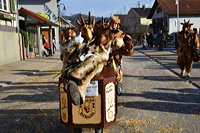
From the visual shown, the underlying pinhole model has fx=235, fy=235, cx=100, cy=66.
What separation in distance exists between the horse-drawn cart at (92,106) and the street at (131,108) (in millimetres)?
751

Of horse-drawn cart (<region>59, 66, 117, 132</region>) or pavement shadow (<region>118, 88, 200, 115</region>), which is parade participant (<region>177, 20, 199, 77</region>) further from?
horse-drawn cart (<region>59, 66, 117, 132</region>)

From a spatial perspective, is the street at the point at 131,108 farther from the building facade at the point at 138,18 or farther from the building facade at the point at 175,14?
the building facade at the point at 138,18

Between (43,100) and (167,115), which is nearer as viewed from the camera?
(167,115)

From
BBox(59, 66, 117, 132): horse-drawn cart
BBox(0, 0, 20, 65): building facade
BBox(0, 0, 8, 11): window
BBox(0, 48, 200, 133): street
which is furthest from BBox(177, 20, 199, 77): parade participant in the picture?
BBox(0, 0, 8, 11): window

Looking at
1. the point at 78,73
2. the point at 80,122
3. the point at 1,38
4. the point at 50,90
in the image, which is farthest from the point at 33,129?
the point at 1,38

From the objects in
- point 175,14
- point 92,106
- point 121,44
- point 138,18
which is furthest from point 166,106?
point 138,18

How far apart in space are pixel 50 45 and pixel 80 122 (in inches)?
783

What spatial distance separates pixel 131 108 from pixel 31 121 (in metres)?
2.16

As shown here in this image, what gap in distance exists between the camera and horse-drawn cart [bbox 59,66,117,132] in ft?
10.8

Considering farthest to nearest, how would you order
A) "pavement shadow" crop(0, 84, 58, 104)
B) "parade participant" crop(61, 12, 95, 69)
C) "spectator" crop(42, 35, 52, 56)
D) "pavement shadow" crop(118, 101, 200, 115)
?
"spectator" crop(42, 35, 52, 56) → "pavement shadow" crop(0, 84, 58, 104) → "pavement shadow" crop(118, 101, 200, 115) → "parade participant" crop(61, 12, 95, 69)

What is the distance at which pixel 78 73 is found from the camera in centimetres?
294

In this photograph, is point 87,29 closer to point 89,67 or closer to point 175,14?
point 89,67

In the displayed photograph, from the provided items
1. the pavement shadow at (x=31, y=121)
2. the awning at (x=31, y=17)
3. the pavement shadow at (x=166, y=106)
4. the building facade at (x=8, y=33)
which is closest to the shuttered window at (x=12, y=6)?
the building facade at (x=8, y=33)

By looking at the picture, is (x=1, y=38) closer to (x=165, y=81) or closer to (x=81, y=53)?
(x=165, y=81)
